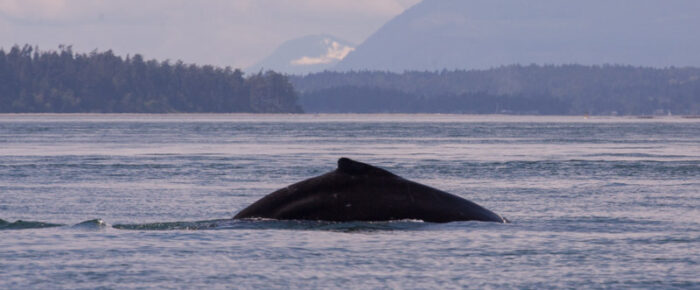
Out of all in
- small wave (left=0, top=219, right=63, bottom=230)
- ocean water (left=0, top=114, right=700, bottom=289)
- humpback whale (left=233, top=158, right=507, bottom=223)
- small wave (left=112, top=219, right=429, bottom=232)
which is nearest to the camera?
ocean water (left=0, top=114, right=700, bottom=289)

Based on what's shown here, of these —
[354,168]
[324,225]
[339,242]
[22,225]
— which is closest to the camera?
[339,242]

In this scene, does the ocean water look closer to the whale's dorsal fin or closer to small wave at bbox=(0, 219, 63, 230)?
small wave at bbox=(0, 219, 63, 230)

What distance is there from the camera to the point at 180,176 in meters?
41.0

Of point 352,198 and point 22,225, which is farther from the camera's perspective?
point 22,225

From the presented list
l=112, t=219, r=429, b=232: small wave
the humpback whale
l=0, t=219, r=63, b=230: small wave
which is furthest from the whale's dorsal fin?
l=0, t=219, r=63, b=230: small wave

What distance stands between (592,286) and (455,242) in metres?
3.66

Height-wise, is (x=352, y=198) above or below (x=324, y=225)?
above

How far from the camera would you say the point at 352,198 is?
19391mm

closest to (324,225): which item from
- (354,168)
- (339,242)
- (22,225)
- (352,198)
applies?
(352,198)

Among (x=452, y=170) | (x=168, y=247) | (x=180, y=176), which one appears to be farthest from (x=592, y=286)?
(x=452, y=170)

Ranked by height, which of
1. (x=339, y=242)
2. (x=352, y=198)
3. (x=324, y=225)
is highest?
(x=352, y=198)

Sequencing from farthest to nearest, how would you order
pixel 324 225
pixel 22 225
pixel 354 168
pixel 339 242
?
pixel 22 225, pixel 324 225, pixel 354 168, pixel 339 242

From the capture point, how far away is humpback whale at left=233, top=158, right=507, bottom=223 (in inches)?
760

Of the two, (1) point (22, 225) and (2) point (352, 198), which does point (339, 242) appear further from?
(1) point (22, 225)
